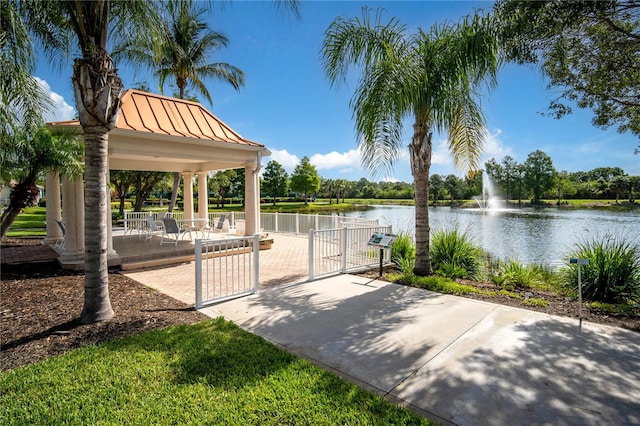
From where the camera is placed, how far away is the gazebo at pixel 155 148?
25.9 feet

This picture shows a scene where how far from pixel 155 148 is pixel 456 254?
837cm

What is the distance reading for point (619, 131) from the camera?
6.42 m

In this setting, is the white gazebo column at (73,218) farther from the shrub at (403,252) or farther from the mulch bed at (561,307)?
the mulch bed at (561,307)

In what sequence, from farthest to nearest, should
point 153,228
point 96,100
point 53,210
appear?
1. point 153,228
2. point 53,210
3. point 96,100

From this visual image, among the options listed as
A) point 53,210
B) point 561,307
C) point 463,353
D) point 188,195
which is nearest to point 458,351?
point 463,353

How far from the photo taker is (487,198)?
2029 inches

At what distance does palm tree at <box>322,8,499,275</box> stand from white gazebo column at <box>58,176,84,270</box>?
672 cm

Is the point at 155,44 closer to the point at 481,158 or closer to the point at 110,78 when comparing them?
the point at 110,78

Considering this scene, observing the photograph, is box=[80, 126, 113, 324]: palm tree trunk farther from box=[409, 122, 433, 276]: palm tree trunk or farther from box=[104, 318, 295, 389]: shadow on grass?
box=[409, 122, 433, 276]: palm tree trunk

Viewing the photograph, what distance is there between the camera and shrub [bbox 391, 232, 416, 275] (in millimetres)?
8242

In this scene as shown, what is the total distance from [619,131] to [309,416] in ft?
25.8

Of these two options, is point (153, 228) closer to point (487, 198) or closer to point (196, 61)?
point (196, 61)

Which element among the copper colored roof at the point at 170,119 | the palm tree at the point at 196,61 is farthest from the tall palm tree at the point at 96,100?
the palm tree at the point at 196,61

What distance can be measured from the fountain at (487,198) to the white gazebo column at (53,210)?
46828mm
